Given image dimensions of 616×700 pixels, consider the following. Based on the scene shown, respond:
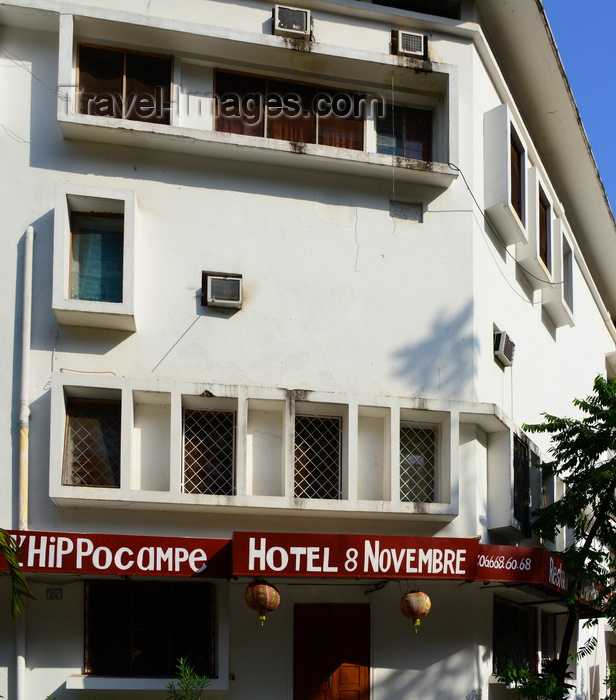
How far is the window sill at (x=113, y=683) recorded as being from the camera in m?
10.5

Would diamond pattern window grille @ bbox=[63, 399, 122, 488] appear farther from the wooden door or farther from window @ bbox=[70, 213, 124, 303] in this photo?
the wooden door

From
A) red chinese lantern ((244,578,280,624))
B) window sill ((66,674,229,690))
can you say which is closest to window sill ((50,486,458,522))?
red chinese lantern ((244,578,280,624))

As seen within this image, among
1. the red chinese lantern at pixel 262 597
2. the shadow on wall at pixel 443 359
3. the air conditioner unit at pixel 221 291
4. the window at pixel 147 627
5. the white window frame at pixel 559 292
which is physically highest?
the white window frame at pixel 559 292

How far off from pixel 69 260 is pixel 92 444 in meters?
2.04

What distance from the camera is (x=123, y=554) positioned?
Result: 1041 cm

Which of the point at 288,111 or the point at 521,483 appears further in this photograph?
the point at 521,483

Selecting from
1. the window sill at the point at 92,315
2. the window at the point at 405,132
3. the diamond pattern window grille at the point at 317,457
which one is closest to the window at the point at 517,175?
the window at the point at 405,132

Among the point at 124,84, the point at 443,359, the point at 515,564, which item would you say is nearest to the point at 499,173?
the point at 443,359

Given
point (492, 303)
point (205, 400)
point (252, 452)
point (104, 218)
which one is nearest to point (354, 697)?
point (252, 452)

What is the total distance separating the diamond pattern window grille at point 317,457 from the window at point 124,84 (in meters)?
3.97

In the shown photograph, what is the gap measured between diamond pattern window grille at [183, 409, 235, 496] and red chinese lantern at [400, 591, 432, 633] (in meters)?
2.19

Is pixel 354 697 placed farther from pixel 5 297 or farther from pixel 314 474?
pixel 5 297

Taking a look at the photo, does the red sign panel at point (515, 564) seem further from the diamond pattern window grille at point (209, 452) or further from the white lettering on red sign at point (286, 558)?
the diamond pattern window grille at point (209, 452)

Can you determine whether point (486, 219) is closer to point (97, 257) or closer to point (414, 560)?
Answer: point (414, 560)
